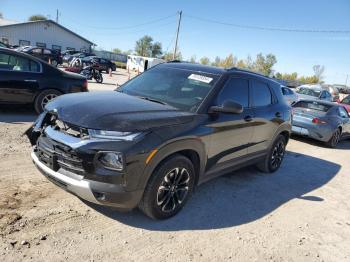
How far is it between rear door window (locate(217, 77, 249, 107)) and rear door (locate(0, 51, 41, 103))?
17.8ft

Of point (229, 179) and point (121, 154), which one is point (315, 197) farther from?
point (121, 154)

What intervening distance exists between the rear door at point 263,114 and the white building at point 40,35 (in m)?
50.9

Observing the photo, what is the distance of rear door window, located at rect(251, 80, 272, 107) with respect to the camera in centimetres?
555

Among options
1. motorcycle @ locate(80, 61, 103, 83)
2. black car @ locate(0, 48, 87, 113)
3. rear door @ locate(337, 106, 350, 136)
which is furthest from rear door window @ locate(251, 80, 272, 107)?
motorcycle @ locate(80, 61, 103, 83)

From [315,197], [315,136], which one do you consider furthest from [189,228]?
[315,136]

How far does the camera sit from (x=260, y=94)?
5.77 m

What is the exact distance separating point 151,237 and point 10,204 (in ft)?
5.51

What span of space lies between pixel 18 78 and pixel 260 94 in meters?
5.71

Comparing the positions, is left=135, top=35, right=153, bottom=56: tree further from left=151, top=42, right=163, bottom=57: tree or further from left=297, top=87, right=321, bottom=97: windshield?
left=297, top=87, right=321, bottom=97: windshield

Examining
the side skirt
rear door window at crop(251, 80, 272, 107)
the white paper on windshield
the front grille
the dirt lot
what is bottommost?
the dirt lot

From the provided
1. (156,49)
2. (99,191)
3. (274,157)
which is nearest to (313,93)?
(274,157)

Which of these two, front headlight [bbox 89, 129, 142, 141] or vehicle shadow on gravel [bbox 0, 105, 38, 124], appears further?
vehicle shadow on gravel [bbox 0, 105, 38, 124]

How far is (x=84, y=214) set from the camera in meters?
3.98

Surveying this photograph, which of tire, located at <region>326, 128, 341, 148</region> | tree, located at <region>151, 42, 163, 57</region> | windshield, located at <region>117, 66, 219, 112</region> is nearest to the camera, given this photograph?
windshield, located at <region>117, 66, 219, 112</region>
